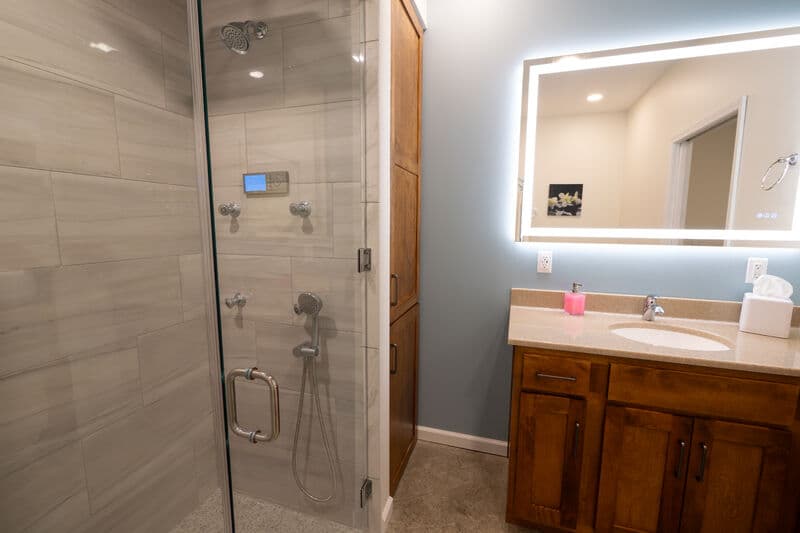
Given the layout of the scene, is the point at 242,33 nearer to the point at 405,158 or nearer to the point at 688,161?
the point at 405,158

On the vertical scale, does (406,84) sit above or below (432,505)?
above

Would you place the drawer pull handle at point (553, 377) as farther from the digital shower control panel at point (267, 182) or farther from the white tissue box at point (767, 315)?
the digital shower control panel at point (267, 182)

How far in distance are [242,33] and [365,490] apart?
1824mm

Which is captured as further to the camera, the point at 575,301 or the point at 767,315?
the point at 575,301

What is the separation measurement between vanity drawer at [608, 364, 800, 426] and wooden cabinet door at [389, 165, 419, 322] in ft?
3.01

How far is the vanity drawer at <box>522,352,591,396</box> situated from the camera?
4.29 ft

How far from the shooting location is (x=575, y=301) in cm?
172

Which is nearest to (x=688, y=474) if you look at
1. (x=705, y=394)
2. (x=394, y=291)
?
(x=705, y=394)

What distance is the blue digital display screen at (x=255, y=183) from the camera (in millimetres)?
1252

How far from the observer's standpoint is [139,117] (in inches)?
47.8

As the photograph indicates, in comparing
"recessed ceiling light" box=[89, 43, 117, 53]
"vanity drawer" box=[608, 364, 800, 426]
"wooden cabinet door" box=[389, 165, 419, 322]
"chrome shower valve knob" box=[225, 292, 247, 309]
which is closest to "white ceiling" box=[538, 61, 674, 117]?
"wooden cabinet door" box=[389, 165, 419, 322]

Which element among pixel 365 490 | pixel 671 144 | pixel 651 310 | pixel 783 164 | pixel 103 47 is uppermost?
pixel 103 47

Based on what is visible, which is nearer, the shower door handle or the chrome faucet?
the shower door handle

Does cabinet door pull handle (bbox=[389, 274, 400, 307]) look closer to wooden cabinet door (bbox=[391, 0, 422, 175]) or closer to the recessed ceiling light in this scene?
wooden cabinet door (bbox=[391, 0, 422, 175])
